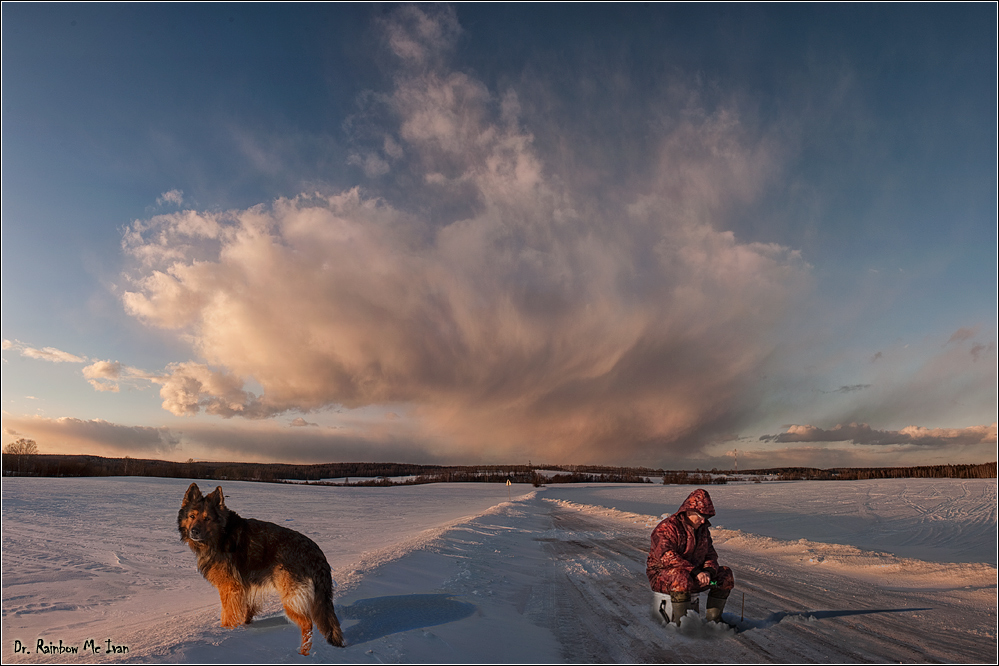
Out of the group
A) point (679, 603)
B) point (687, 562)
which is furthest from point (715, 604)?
point (687, 562)

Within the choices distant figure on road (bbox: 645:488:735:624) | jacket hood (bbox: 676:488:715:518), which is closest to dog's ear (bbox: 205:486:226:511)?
distant figure on road (bbox: 645:488:735:624)

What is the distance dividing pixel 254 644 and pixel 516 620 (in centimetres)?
329

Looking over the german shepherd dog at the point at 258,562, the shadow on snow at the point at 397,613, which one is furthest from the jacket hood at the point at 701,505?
the german shepherd dog at the point at 258,562

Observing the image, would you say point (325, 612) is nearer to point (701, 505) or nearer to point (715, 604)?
point (701, 505)

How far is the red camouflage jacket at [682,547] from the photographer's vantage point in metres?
5.94

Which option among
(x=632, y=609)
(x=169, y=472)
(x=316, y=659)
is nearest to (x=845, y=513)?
(x=632, y=609)

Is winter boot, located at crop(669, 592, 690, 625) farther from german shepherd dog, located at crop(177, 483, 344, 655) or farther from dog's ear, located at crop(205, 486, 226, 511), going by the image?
dog's ear, located at crop(205, 486, 226, 511)

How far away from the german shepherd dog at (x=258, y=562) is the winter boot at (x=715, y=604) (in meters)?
4.49

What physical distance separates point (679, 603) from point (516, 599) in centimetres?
A: 276

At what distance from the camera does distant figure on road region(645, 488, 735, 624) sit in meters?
5.84

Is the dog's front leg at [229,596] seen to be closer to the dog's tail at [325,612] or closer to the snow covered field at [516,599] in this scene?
the snow covered field at [516,599]

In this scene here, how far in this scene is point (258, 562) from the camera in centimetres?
465

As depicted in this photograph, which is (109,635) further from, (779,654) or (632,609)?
(779,654)

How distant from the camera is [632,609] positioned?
23.1 feet
